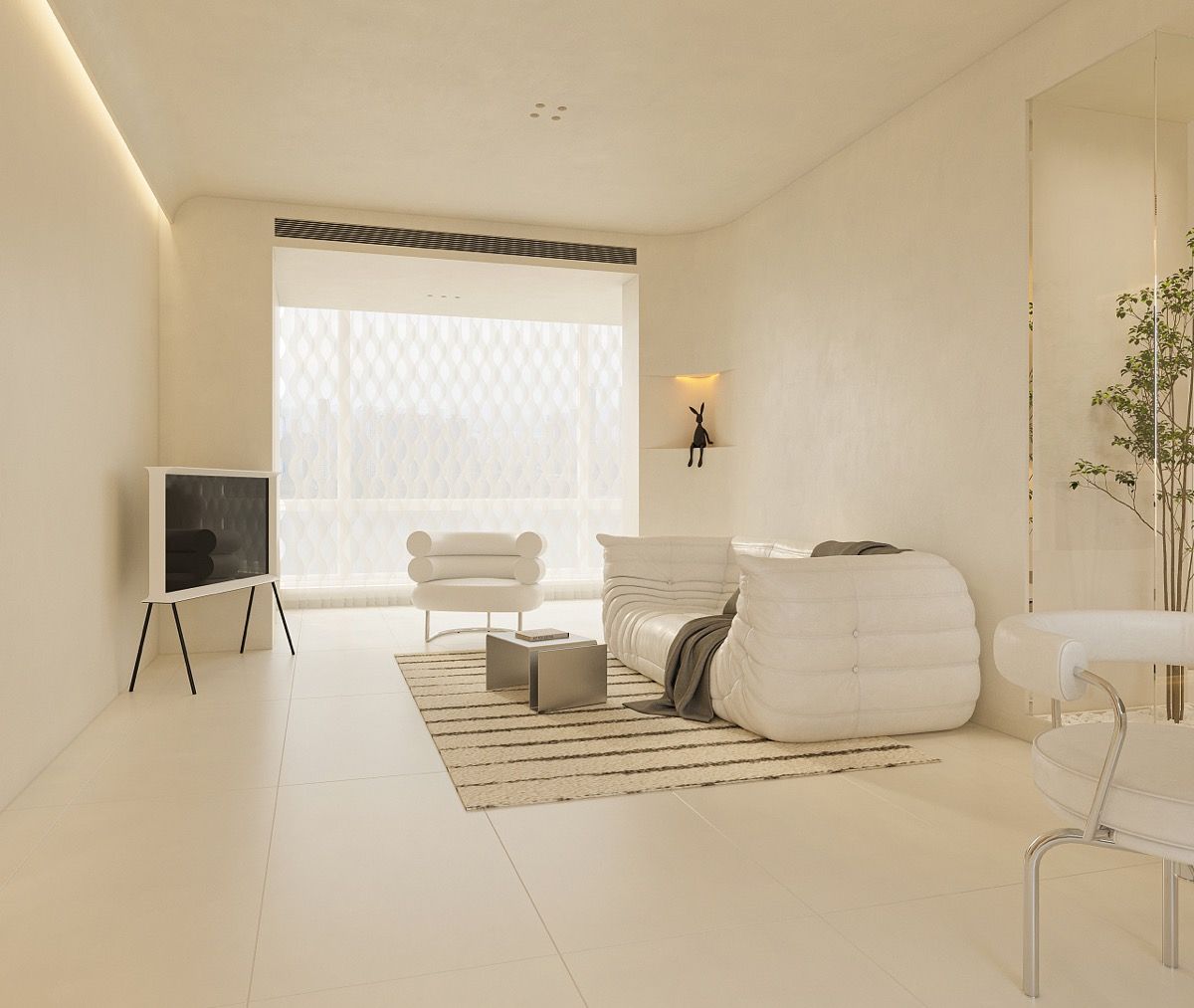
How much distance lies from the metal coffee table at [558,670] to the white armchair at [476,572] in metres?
1.50

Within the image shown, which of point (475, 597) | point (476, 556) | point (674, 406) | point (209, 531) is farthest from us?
point (674, 406)

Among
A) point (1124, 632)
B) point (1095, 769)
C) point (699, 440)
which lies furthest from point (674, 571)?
point (1095, 769)

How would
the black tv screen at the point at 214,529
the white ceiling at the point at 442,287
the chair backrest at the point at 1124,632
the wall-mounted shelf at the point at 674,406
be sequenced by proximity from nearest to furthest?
the chair backrest at the point at 1124,632, the black tv screen at the point at 214,529, the white ceiling at the point at 442,287, the wall-mounted shelf at the point at 674,406

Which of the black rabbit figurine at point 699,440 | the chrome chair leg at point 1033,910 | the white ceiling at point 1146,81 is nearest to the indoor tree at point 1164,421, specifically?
the white ceiling at point 1146,81

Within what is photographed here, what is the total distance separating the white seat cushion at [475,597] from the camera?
600cm

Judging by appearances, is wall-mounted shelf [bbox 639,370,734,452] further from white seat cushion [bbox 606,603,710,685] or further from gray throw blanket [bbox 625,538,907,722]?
gray throw blanket [bbox 625,538,907,722]

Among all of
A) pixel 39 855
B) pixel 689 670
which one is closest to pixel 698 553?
pixel 689 670

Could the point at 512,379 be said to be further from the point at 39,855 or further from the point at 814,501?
the point at 39,855

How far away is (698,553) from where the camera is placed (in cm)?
534

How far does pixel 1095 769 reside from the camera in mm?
1677

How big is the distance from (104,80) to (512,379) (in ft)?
16.7

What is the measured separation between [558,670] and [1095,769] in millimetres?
2743

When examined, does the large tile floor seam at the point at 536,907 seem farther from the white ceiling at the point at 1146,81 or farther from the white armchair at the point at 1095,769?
the white ceiling at the point at 1146,81

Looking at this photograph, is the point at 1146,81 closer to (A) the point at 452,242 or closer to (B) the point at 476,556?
(A) the point at 452,242
